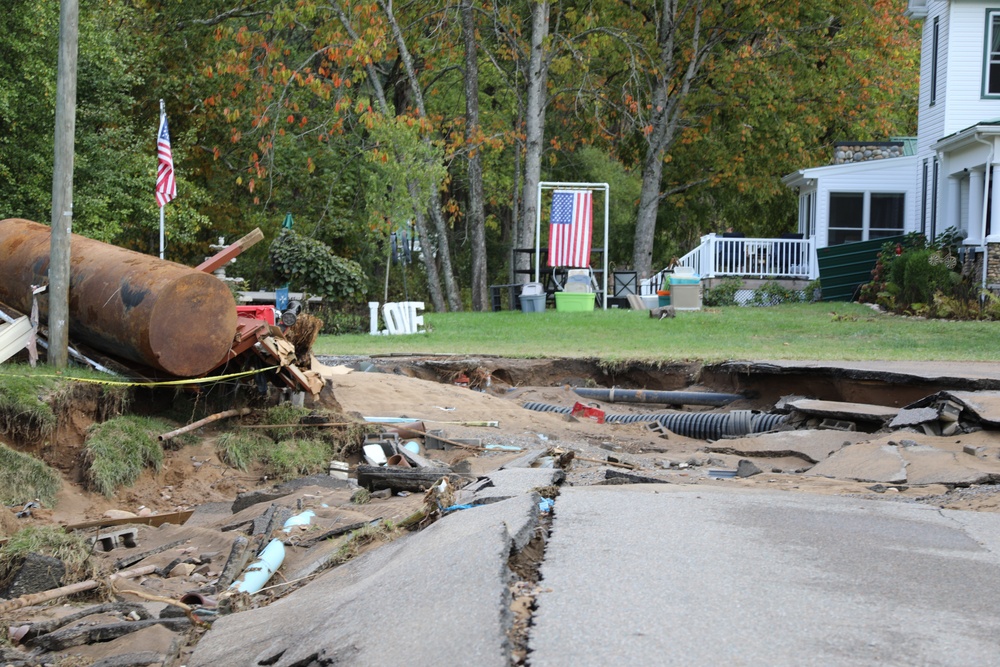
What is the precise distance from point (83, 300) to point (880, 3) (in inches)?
1022

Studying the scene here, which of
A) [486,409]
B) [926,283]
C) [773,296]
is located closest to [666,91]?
[773,296]

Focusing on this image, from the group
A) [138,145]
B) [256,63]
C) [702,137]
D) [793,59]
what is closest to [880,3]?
[793,59]

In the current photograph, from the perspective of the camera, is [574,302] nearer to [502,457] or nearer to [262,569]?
[502,457]

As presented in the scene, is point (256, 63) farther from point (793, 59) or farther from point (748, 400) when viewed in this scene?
point (748, 400)

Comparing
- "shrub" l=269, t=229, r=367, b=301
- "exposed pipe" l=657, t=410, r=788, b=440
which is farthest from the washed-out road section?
"shrub" l=269, t=229, r=367, b=301

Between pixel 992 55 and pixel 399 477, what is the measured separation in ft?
69.9

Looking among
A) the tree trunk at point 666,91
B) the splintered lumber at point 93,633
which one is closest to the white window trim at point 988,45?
the tree trunk at point 666,91

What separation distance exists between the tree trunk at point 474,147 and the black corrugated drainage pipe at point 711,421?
16763 millimetres

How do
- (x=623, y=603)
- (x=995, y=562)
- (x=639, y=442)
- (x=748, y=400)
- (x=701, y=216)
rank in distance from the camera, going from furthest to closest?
(x=701, y=216) → (x=748, y=400) → (x=639, y=442) → (x=995, y=562) → (x=623, y=603)

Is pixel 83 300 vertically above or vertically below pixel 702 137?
below

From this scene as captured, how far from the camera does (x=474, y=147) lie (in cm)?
2873

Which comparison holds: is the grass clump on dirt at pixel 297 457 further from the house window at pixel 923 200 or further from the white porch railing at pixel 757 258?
the white porch railing at pixel 757 258

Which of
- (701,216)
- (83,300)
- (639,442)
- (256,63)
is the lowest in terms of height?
(639,442)

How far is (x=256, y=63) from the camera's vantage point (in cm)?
3058
